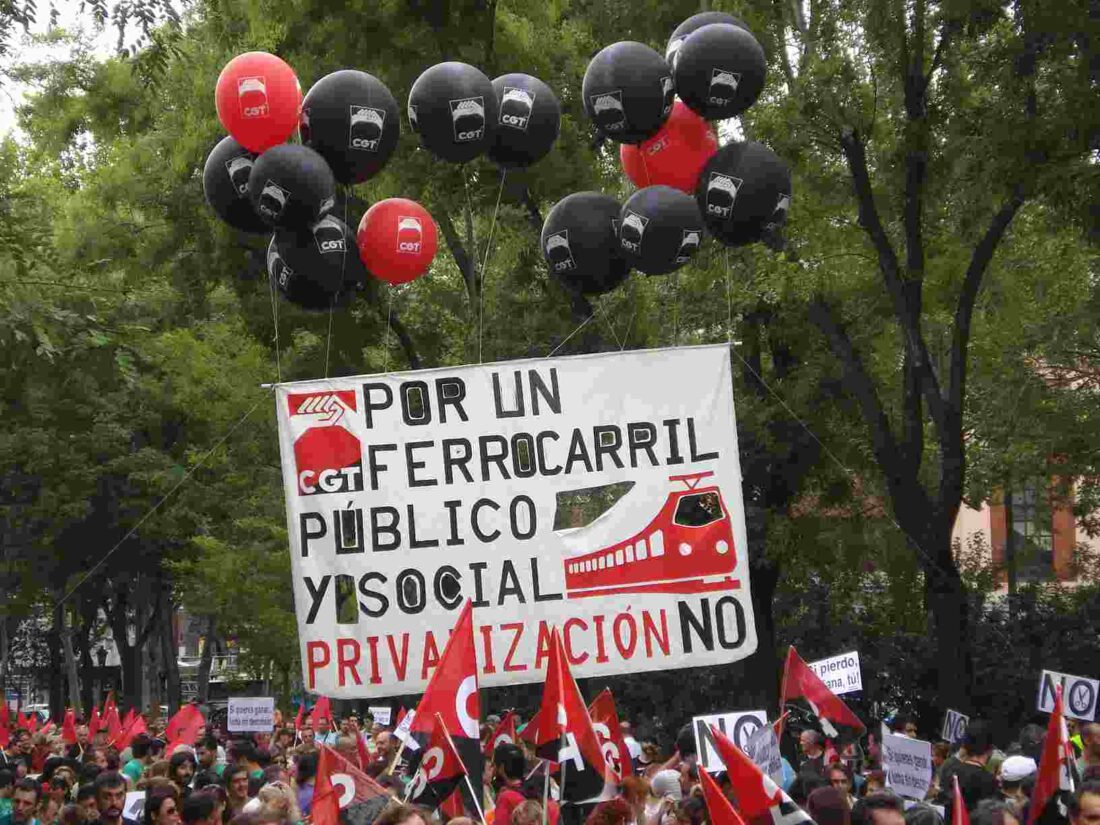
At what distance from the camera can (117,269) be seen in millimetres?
25047

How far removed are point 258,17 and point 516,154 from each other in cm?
952

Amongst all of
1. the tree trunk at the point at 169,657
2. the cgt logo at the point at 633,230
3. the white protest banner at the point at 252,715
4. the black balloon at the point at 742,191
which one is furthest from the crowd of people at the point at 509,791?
the tree trunk at the point at 169,657

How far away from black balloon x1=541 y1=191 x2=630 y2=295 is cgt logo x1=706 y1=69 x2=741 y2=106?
1.08m

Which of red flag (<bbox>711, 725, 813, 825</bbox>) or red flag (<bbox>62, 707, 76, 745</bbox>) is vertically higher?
red flag (<bbox>711, 725, 813, 825</bbox>)

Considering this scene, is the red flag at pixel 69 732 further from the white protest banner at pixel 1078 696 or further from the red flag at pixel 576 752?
the red flag at pixel 576 752

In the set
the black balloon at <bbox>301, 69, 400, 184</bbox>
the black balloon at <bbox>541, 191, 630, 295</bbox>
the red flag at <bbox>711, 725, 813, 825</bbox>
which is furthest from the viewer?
the black balloon at <bbox>541, 191, 630, 295</bbox>

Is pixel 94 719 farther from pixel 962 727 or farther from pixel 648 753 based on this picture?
pixel 962 727

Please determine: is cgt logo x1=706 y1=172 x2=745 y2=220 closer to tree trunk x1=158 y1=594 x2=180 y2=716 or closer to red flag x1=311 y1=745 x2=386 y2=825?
red flag x1=311 y1=745 x2=386 y2=825

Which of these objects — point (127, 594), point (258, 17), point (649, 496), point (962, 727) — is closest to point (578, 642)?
point (649, 496)

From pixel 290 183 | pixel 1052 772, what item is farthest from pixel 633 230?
pixel 1052 772

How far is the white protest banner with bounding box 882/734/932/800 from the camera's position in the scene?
10109 mm

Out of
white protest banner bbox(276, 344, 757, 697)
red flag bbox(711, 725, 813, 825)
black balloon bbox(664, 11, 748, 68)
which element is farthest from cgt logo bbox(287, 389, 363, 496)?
red flag bbox(711, 725, 813, 825)

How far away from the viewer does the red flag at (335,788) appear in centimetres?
761

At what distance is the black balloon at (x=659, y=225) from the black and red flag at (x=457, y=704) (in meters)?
3.09
